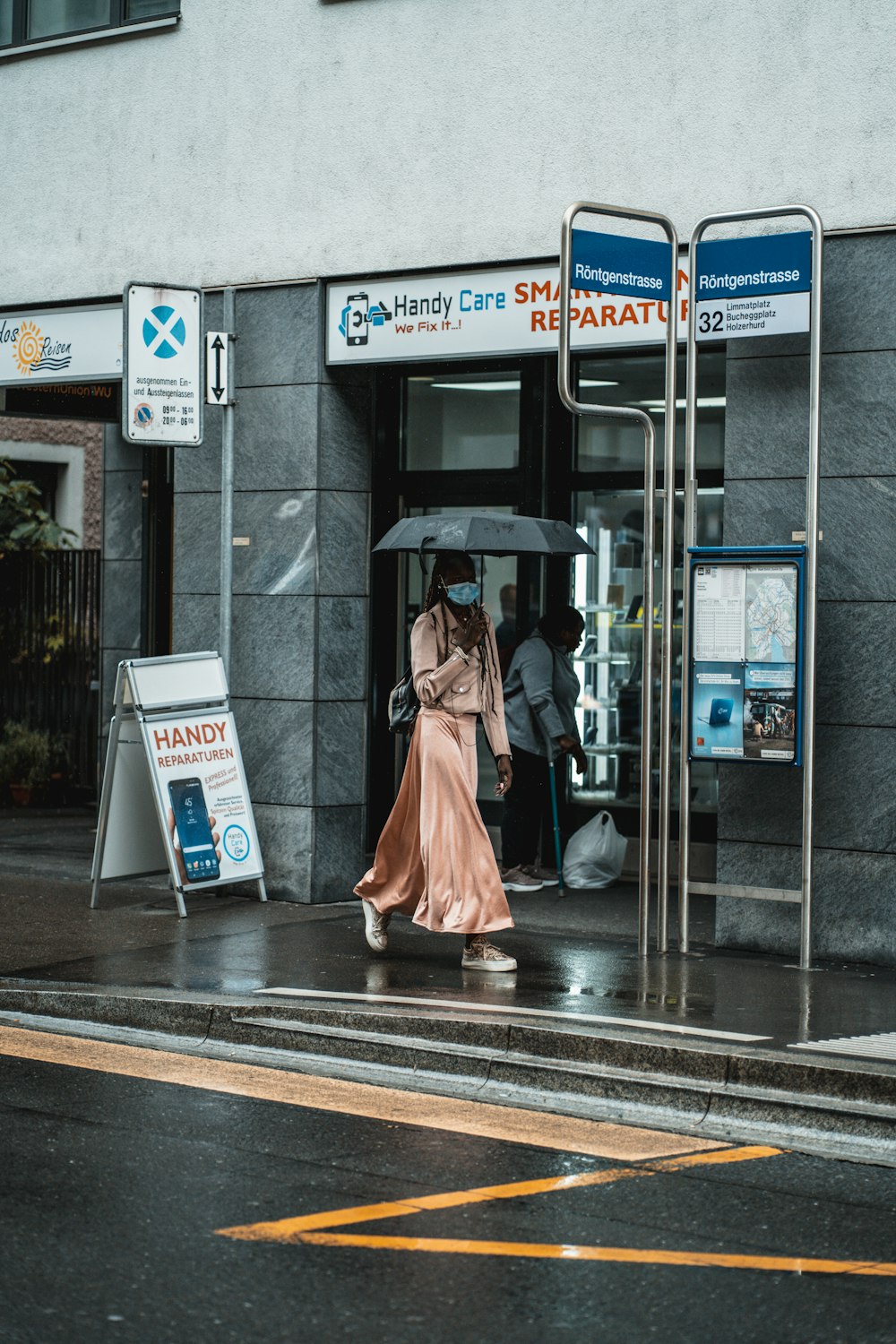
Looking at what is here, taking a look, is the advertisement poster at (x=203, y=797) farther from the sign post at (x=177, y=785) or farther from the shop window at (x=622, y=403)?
the shop window at (x=622, y=403)

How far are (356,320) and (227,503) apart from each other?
4.33 ft

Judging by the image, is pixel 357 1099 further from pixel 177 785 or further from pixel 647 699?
pixel 177 785

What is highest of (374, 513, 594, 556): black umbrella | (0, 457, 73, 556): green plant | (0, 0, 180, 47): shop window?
(0, 0, 180, 47): shop window

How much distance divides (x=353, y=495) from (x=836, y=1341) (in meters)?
7.75

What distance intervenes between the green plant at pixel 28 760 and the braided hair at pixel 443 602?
8579 mm

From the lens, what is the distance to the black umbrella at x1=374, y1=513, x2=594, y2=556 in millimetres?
9234

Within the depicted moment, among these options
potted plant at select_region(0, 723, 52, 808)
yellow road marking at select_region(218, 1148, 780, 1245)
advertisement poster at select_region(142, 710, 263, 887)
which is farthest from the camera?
potted plant at select_region(0, 723, 52, 808)

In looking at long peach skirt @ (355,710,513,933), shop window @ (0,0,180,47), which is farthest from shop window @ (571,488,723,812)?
shop window @ (0,0,180,47)

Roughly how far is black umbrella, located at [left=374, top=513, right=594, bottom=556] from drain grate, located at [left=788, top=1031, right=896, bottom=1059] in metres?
2.86

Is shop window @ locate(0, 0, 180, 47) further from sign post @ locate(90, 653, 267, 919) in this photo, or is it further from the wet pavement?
the wet pavement

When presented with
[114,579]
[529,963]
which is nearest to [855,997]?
[529,963]

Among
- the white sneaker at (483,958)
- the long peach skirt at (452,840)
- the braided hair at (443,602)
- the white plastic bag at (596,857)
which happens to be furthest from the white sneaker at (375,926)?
the white plastic bag at (596,857)

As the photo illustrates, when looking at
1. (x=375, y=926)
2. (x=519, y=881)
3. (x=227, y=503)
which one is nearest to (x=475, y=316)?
(x=227, y=503)

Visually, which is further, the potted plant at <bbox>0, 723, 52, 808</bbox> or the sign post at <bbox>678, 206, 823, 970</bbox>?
the potted plant at <bbox>0, 723, 52, 808</bbox>
